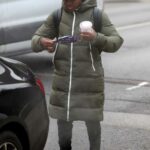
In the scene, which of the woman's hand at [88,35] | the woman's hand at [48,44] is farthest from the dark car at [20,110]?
the woman's hand at [88,35]

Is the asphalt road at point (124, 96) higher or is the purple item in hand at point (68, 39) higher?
the purple item in hand at point (68, 39)

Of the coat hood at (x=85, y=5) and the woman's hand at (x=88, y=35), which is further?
the coat hood at (x=85, y=5)

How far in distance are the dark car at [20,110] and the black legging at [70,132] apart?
→ 0.20 meters

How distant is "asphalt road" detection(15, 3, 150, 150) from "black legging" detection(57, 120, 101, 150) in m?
0.83

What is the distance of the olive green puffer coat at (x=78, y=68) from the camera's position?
4.87 meters

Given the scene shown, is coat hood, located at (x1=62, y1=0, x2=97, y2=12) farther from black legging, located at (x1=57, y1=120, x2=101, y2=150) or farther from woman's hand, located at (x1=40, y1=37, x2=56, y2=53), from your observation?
black legging, located at (x1=57, y1=120, x2=101, y2=150)

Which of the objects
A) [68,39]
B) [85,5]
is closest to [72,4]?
[85,5]

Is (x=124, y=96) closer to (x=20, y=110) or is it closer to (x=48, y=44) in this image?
(x=48, y=44)

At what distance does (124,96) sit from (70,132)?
3.43 metres

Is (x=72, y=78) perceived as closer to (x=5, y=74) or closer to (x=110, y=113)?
(x=5, y=74)

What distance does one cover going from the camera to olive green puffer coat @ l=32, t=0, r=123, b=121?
4.87 m

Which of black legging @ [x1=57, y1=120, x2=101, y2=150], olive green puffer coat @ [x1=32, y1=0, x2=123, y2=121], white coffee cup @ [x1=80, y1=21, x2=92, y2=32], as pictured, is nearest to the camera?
white coffee cup @ [x1=80, y1=21, x2=92, y2=32]

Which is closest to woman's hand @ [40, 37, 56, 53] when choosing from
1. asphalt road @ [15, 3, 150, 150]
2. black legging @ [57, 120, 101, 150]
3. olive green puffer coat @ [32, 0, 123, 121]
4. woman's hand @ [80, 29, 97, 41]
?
olive green puffer coat @ [32, 0, 123, 121]

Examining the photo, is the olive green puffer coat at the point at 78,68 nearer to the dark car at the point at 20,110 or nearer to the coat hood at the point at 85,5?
the coat hood at the point at 85,5
